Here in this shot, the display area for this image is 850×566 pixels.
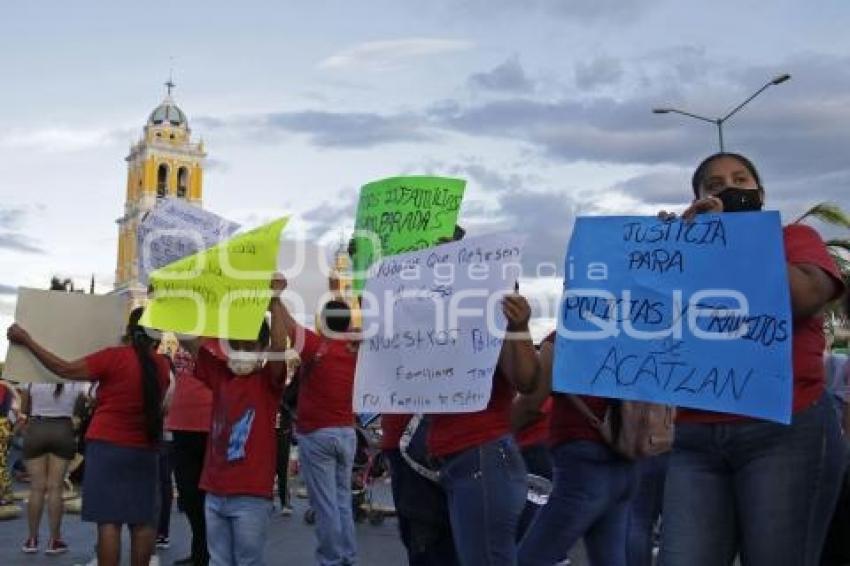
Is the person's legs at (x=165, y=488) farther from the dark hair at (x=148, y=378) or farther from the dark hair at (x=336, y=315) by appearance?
the dark hair at (x=336, y=315)

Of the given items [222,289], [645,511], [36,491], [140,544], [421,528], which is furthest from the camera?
Answer: [36,491]

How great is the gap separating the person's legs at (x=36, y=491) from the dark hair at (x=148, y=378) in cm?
241

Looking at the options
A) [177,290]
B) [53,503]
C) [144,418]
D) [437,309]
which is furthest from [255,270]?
[53,503]

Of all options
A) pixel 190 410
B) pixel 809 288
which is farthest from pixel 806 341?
pixel 190 410

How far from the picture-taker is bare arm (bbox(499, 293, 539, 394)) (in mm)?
4199

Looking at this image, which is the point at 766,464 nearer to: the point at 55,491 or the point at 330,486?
the point at 330,486

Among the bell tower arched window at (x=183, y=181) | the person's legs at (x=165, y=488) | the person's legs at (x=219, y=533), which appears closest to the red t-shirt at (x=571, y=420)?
the person's legs at (x=219, y=533)

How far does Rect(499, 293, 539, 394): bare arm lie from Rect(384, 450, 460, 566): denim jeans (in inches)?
30.5

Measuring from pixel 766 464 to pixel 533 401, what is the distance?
1.54m

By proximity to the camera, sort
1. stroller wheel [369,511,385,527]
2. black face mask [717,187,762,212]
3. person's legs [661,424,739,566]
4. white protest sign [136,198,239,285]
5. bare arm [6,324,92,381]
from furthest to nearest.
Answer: stroller wheel [369,511,385,527]
white protest sign [136,198,239,285]
bare arm [6,324,92,381]
black face mask [717,187,762,212]
person's legs [661,424,739,566]

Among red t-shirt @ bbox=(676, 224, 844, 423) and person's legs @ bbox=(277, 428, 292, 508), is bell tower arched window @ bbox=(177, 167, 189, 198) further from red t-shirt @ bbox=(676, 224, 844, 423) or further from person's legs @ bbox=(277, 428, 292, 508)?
red t-shirt @ bbox=(676, 224, 844, 423)

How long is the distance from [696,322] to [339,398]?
372 cm

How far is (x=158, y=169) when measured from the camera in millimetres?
105000

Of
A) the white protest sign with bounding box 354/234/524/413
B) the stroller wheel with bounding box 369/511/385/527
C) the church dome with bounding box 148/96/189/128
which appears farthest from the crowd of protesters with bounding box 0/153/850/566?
the church dome with bounding box 148/96/189/128
